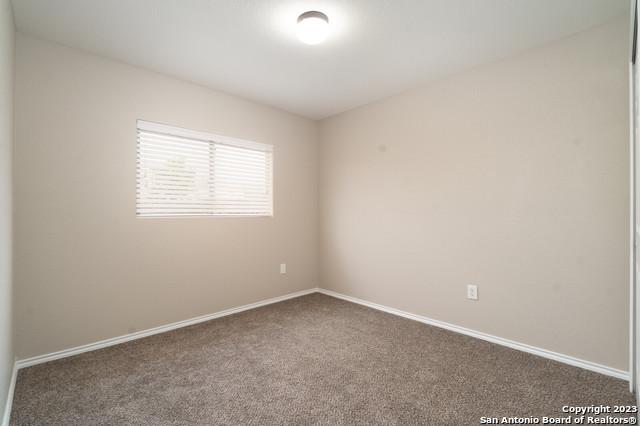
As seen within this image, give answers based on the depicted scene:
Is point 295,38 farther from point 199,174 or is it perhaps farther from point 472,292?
point 472,292

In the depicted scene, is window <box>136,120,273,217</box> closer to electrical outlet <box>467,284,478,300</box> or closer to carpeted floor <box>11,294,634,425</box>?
carpeted floor <box>11,294,634,425</box>

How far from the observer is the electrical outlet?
2662 millimetres

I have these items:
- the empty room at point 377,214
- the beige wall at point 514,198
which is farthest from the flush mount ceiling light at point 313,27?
the beige wall at point 514,198

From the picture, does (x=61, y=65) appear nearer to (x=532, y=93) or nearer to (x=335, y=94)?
(x=335, y=94)

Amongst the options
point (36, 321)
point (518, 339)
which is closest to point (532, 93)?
point (518, 339)

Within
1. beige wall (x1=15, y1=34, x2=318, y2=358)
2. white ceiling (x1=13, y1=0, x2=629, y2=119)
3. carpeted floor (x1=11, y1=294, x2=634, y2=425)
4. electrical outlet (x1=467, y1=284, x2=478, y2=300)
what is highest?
white ceiling (x1=13, y1=0, x2=629, y2=119)

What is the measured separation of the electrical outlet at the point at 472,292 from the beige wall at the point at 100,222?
88.6 inches

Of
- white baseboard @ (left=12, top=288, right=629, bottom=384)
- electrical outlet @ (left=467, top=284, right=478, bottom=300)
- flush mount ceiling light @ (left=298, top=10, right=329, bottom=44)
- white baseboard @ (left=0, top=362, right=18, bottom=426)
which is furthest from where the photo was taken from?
electrical outlet @ (left=467, top=284, right=478, bottom=300)

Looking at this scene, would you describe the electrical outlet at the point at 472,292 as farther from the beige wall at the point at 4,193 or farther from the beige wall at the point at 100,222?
the beige wall at the point at 4,193

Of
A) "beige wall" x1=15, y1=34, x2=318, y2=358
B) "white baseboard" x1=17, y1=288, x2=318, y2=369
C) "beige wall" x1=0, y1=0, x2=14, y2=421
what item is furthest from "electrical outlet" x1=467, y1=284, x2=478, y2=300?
"beige wall" x1=0, y1=0, x2=14, y2=421

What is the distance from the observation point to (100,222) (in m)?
2.46

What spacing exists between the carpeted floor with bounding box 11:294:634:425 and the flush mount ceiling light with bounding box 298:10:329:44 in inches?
91.1

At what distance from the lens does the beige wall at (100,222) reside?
7.16 feet

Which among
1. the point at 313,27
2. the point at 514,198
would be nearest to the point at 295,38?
the point at 313,27
